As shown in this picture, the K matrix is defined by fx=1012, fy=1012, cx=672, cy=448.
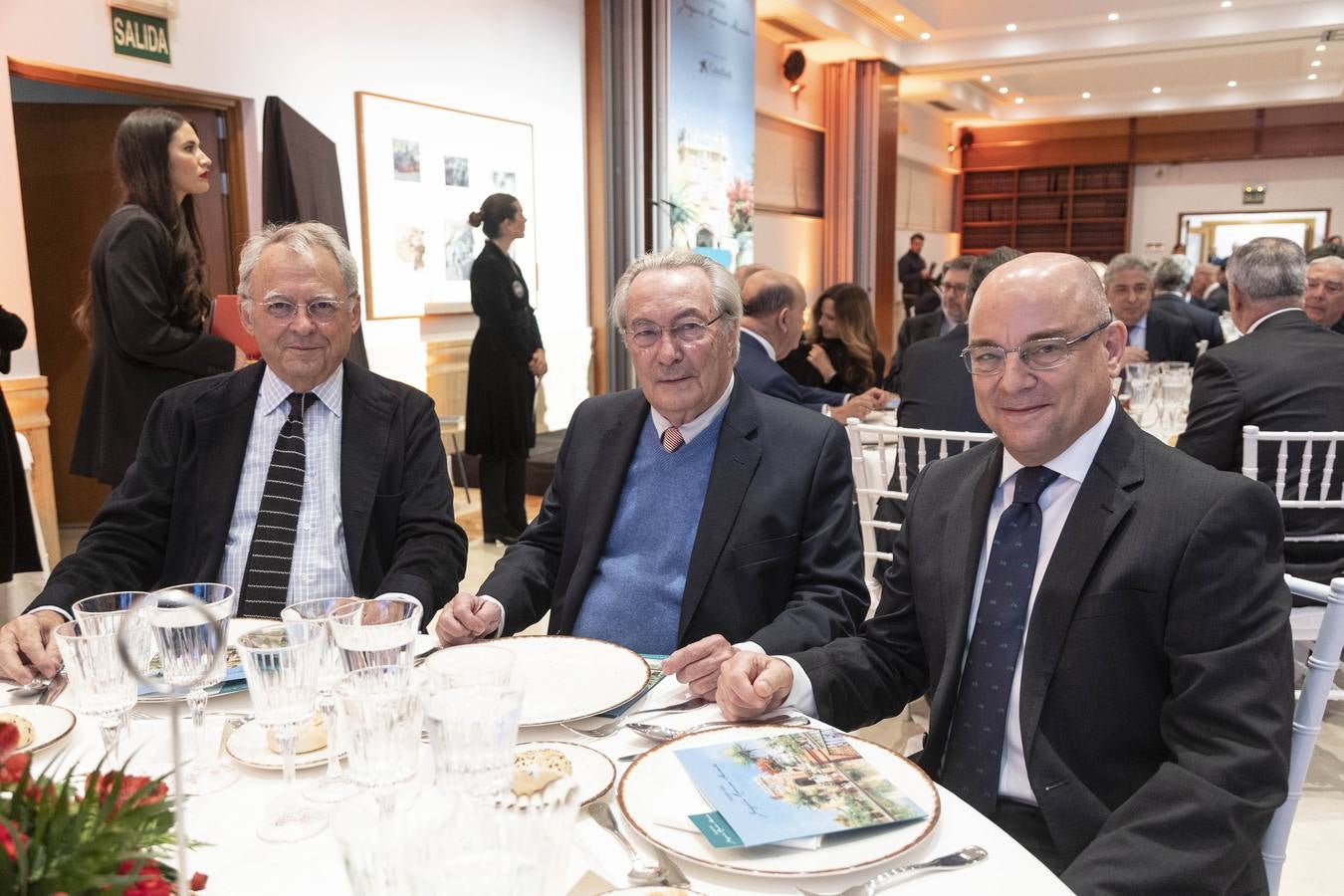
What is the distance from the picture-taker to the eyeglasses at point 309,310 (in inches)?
84.2

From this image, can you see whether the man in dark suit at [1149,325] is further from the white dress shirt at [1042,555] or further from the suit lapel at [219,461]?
the suit lapel at [219,461]

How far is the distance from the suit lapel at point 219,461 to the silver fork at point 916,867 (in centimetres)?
155

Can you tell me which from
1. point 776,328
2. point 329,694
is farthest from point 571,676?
point 776,328

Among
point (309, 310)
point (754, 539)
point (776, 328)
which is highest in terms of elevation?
point (309, 310)

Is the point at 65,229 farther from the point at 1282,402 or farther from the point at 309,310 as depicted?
the point at 1282,402

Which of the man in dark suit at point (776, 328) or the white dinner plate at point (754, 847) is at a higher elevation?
the man in dark suit at point (776, 328)

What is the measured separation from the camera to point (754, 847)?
1.01 metres

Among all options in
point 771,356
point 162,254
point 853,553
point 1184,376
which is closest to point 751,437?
point 853,553

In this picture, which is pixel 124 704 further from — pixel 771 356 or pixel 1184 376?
pixel 1184 376

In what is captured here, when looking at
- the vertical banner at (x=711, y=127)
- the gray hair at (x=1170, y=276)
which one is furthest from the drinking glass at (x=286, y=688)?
the gray hair at (x=1170, y=276)

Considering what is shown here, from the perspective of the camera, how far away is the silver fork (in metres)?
Result: 0.95

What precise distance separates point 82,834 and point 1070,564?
115 cm

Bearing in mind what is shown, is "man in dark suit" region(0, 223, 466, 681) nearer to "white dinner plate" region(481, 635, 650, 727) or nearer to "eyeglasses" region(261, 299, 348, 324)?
"eyeglasses" region(261, 299, 348, 324)

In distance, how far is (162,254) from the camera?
3.48 m
